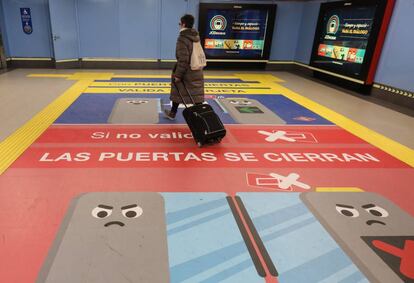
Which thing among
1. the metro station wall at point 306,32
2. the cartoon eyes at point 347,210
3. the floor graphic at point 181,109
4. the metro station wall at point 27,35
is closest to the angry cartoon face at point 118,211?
the cartoon eyes at point 347,210

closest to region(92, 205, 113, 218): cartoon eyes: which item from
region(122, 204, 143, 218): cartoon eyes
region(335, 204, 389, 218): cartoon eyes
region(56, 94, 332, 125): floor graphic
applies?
region(122, 204, 143, 218): cartoon eyes

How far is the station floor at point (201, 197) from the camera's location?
80.4 inches

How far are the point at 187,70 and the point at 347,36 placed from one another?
546cm

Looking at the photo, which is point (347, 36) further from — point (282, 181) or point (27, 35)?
point (27, 35)

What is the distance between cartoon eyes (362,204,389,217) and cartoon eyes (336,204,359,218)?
0.13 meters

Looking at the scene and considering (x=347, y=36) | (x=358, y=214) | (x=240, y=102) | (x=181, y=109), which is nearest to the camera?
(x=358, y=214)

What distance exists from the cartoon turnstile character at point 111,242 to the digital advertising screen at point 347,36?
6.44 metres

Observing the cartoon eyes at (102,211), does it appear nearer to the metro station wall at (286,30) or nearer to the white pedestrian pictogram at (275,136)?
the white pedestrian pictogram at (275,136)

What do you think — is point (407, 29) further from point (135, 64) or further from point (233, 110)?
point (135, 64)

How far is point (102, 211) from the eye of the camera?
252 centimetres

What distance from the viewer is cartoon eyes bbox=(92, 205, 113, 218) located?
2.47 metres

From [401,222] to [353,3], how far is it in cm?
675

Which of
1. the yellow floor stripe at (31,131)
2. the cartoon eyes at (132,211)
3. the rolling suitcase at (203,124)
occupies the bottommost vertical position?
the yellow floor stripe at (31,131)

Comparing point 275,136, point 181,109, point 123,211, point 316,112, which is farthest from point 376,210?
point 181,109
